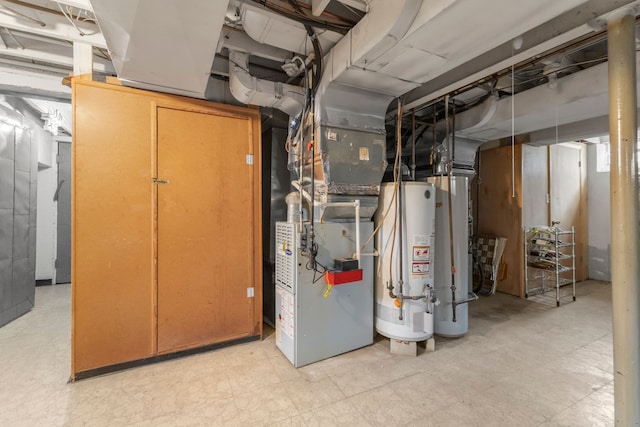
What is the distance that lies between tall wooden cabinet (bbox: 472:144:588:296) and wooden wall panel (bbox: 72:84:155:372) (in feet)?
14.6

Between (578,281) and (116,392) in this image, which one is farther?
(578,281)

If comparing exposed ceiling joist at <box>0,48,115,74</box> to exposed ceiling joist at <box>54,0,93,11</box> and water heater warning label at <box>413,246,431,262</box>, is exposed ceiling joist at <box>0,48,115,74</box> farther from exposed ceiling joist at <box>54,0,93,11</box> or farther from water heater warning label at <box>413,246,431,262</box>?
water heater warning label at <box>413,246,431,262</box>

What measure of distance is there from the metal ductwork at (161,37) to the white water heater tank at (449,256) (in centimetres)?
235

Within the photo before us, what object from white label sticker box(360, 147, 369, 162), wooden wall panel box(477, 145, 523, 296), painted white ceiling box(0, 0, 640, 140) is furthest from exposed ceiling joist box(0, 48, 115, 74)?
wooden wall panel box(477, 145, 523, 296)

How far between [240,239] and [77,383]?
5.13 ft

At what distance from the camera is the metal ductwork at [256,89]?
7.50 ft

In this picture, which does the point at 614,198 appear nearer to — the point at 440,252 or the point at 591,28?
the point at 591,28

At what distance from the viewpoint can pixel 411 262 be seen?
242 centimetres

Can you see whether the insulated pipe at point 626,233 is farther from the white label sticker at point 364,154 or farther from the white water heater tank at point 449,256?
the white label sticker at point 364,154

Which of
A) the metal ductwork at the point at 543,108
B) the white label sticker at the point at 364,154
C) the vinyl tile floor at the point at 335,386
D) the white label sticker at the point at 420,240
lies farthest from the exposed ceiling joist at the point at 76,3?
the metal ductwork at the point at 543,108

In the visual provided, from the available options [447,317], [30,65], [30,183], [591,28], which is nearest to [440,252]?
[447,317]

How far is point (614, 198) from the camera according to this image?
1449mm

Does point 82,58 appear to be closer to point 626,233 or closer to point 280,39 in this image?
point 280,39

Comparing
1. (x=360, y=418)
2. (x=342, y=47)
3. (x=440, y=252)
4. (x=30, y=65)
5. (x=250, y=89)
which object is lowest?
(x=360, y=418)
